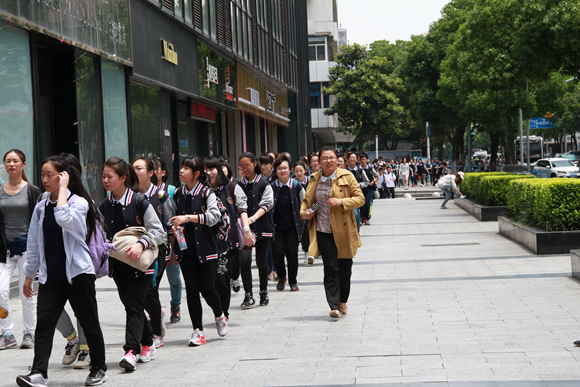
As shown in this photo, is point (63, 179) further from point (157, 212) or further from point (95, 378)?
point (95, 378)

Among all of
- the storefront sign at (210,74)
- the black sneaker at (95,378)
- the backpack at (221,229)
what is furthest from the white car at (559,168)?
the black sneaker at (95,378)

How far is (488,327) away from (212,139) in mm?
18679

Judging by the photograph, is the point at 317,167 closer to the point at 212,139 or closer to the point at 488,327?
the point at 488,327

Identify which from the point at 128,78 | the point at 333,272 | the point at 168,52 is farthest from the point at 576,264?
the point at 168,52

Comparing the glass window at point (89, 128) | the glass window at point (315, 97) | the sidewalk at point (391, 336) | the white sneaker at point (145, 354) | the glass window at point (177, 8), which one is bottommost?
the sidewalk at point (391, 336)

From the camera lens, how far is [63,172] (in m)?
4.94

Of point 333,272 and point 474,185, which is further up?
point 474,185

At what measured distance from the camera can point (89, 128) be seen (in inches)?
513

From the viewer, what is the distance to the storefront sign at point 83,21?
10.4 m

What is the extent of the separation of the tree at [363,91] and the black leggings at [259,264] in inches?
1705

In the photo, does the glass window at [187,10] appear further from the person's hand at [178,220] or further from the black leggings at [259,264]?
the person's hand at [178,220]

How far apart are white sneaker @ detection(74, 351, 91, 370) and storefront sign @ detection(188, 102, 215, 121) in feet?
50.0

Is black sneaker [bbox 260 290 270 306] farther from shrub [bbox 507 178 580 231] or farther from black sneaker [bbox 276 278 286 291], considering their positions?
shrub [bbox 507 178 580 231]

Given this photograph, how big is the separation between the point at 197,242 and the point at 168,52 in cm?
1165
